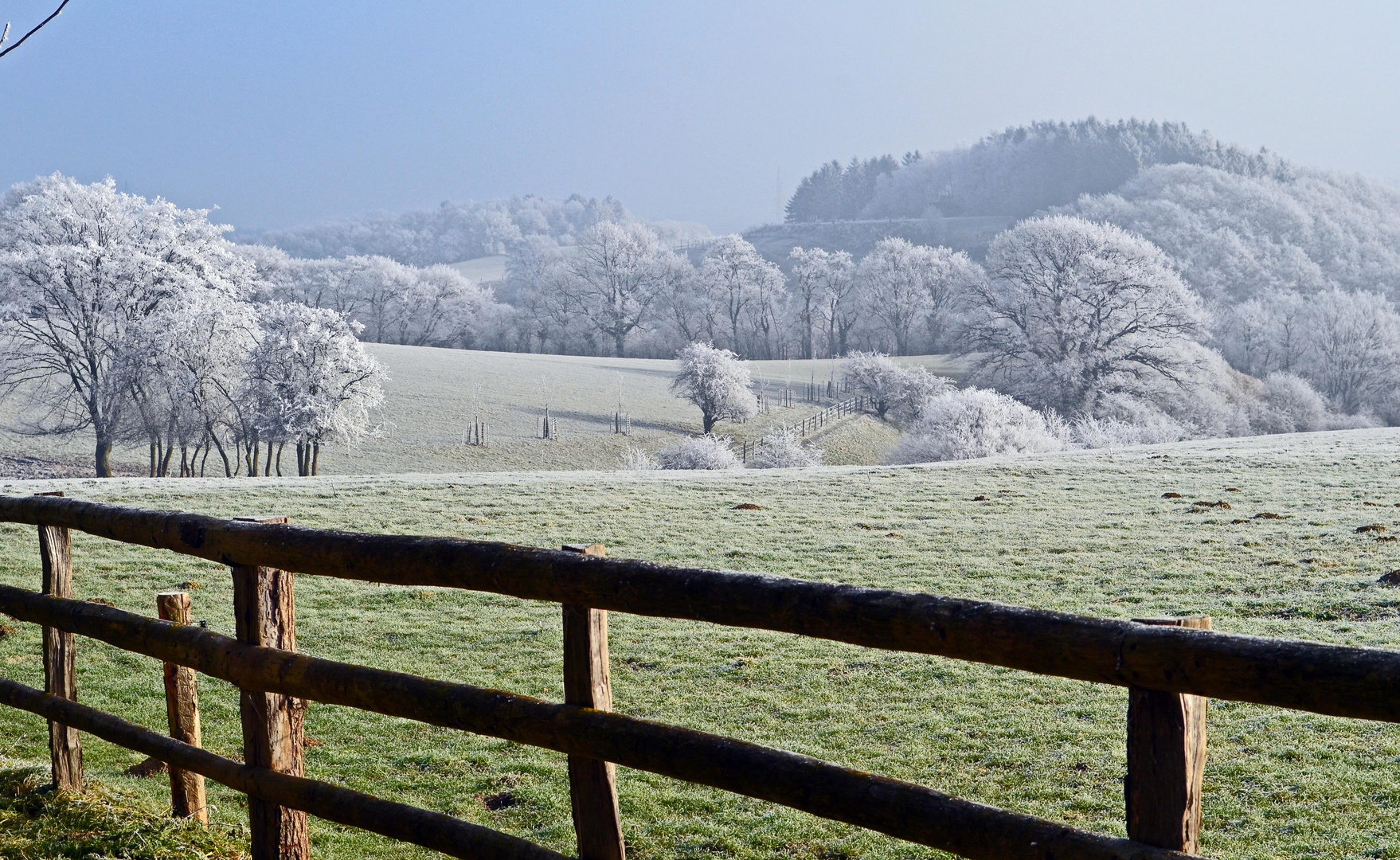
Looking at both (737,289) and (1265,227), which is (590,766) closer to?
(737,289)

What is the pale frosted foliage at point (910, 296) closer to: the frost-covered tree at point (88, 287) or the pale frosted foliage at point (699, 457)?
the pale frosted foliage at point (699, 457)

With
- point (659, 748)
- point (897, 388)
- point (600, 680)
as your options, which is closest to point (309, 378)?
point (897, 388)

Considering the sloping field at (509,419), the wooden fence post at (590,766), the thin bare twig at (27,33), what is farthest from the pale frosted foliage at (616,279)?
the wooden fence post at (590,766)

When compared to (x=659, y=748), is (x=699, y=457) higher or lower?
lower

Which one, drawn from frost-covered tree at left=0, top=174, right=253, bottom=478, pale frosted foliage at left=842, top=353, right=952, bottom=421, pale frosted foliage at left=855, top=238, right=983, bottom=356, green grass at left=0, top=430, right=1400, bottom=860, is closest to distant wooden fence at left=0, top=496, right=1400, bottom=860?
green grass at left=0, top=430, right=1400, bottom=860

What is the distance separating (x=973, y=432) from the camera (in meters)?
48.6

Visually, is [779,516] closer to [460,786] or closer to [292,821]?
[460,786]

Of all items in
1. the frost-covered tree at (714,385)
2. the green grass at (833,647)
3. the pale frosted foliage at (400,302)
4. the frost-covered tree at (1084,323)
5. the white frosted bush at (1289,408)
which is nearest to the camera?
the green grass at (833,647)

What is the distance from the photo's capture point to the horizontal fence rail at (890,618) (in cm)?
223

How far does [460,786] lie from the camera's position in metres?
6.75

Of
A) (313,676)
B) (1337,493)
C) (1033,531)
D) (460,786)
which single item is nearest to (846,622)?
(313,676)

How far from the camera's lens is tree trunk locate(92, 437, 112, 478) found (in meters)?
48.7

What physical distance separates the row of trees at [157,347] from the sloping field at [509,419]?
2.18 meters

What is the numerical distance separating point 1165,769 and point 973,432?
156ft
